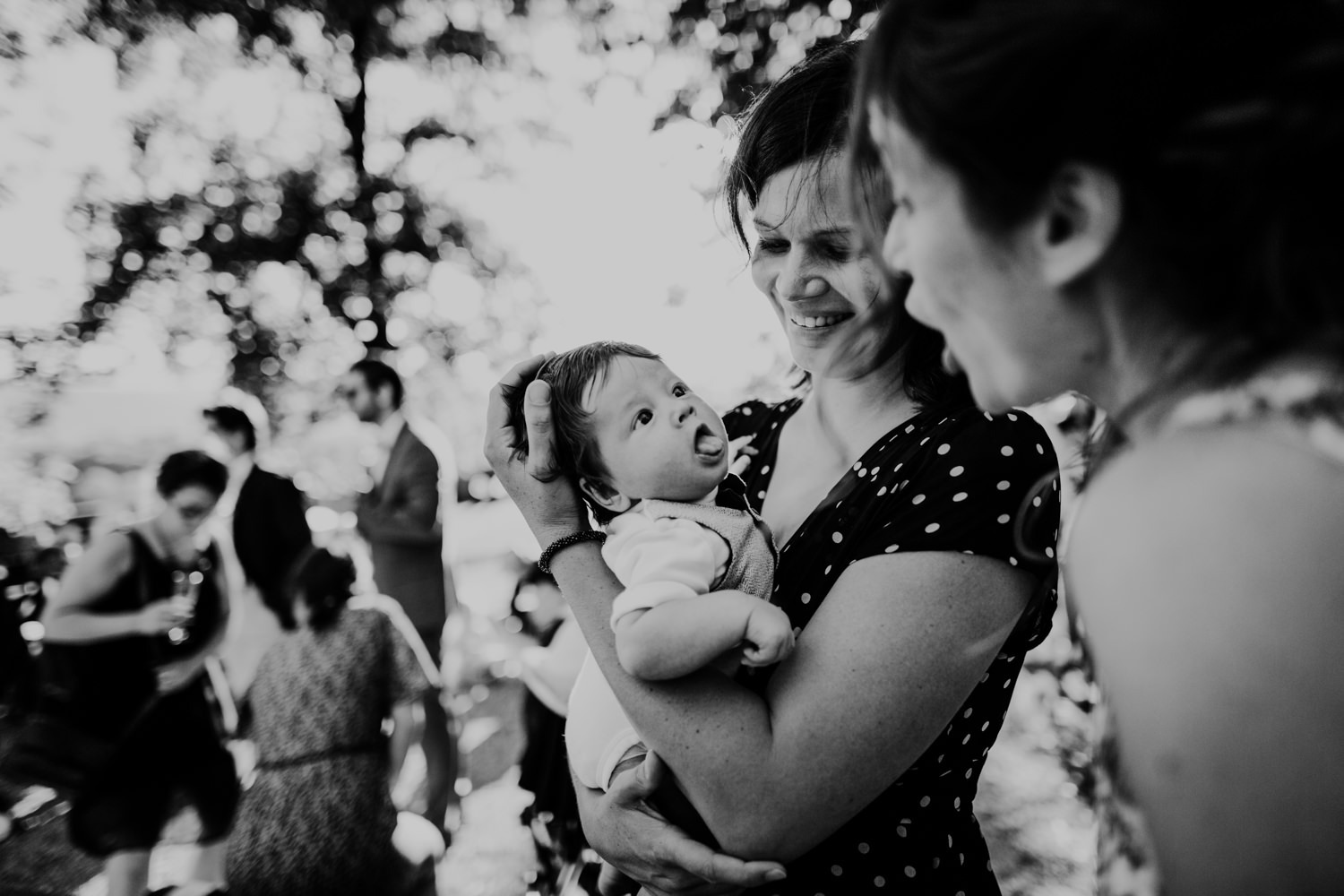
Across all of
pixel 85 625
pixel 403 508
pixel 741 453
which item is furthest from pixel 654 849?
pixel 403 508

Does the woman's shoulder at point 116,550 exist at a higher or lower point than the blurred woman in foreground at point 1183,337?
lower

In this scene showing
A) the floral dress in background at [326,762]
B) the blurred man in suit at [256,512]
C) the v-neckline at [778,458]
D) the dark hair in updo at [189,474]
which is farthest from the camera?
the blurred man in suit at [256,512]

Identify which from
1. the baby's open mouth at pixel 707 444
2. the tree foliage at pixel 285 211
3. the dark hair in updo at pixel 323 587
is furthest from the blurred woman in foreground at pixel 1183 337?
the tree foliage at pixel 285 211

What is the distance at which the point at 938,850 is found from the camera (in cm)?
127

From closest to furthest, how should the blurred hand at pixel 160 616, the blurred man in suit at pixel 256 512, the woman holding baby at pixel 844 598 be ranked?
the woman holding baby at pixel 844 598, the blurred hand at pixel 160 616, the blurred man in suit at pixel 256 512

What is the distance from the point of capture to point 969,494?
3.79 ft

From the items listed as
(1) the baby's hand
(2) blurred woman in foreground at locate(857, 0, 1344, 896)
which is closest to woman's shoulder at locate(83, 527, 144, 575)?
(1) the baby's hand

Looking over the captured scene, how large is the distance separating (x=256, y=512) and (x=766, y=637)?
4.10m

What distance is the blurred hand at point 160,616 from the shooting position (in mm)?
3668

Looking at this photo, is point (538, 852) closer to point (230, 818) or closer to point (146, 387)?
point (230, 818)

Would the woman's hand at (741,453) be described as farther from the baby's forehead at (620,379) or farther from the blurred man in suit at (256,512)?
the blurred man in suit at (256,512)

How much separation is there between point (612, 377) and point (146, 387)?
11.2m

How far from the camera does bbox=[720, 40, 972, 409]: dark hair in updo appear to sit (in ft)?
4.54

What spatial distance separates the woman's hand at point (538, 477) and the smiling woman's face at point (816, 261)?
0.47 m
